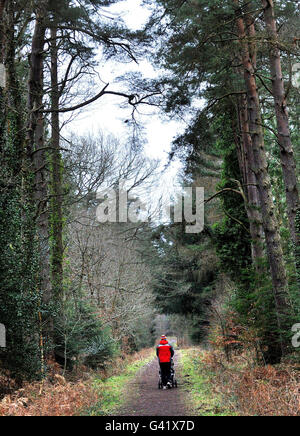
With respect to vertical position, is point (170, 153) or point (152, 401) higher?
point (170, 153)

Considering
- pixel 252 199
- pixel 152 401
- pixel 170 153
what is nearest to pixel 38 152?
pixel 170 153

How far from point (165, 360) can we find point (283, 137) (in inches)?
260

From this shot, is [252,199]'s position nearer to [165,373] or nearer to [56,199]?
[165,373]

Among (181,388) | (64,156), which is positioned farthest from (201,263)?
(181,388)

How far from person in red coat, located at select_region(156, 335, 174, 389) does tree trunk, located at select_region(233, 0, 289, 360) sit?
292 centimetres

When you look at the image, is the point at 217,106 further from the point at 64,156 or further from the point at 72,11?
the point at 64,156

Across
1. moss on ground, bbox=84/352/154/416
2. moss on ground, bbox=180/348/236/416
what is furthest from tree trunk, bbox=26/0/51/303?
moss on ground, bbox=180/348/236/416

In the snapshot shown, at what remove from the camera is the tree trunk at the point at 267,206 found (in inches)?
395

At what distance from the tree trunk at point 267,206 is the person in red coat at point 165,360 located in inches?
115

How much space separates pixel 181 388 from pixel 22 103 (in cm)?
900

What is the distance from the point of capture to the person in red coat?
11.6 metres

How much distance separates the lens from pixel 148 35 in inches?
467

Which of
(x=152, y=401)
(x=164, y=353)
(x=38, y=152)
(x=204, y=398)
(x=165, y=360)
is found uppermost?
(x=38, y=152)

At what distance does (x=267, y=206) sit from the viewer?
10.8m
